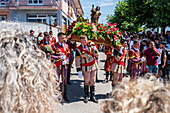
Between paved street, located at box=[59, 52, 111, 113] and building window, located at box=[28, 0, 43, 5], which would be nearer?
paved street, located at box=[59, 52, 111, 113]

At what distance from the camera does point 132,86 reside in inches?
39.5

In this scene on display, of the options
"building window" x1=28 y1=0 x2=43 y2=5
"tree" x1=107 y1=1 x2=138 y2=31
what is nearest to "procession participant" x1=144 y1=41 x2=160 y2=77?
"building window" x1=28 y1=0 x2=43 y2=5

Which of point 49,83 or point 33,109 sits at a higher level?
point 49,83

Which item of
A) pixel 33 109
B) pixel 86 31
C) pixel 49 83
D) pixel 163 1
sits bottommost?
pixel 33 109

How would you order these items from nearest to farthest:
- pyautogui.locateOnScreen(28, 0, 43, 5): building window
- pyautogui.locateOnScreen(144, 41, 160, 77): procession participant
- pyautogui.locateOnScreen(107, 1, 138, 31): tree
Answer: pyautogui.locateOnScreen(144, 41, 160, 77): procession participant
pyautogui.locateOnScreen(28, 0, 43, 5): building window
pyautogui.locateOnScreen(107, 1, 138, 31): tree

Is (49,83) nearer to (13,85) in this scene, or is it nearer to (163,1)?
(13,85)

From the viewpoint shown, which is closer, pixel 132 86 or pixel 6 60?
pixel 132 86

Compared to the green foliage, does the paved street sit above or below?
below

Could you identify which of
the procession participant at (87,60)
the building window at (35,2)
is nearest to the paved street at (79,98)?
the procession participant at (87,60)

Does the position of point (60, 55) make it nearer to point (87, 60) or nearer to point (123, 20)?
point (87, 60)

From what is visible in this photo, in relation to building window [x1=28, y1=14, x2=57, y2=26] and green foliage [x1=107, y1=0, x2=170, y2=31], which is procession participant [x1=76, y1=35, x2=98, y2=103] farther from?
building window [x1=28, y1=14, x2=57, y2=26]

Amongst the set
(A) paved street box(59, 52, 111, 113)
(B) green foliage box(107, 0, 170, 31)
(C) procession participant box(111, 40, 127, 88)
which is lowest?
(A) paved street box(59, 52, 111, 113)

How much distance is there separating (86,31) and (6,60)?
3.98 metres

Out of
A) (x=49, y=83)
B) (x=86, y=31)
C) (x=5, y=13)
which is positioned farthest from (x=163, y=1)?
(x=5, y=13)
